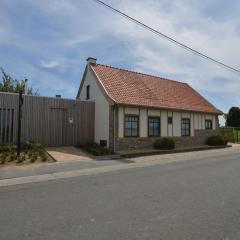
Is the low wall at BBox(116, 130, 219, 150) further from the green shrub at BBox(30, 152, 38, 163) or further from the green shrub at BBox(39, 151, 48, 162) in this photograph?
the green shrub at BBox(30, 152, 38, 163)

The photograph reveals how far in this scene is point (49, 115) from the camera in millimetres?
20531

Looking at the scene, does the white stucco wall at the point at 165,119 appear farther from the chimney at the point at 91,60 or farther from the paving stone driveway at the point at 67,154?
the chimney at the point at 91,60

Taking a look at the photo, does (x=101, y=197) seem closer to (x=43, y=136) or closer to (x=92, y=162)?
(x=92, y=162)

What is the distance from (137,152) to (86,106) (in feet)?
17.2

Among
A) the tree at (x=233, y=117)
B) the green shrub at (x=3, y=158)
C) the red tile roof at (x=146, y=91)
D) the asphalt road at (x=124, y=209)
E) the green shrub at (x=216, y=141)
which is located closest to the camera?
the asphalt road at (x=124, y=209)

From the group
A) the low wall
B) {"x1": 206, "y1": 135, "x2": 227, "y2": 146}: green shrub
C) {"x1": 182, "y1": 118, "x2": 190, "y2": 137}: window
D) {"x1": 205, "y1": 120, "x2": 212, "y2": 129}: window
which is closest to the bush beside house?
the low wall

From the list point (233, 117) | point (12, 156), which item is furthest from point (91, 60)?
point (233, 117)

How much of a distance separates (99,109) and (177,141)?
6.80 metres

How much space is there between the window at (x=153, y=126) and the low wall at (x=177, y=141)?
45 cm

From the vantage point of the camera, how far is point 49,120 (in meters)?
20.5

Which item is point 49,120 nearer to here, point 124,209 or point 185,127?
point 185,127

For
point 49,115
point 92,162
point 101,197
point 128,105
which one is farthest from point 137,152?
point 101,197

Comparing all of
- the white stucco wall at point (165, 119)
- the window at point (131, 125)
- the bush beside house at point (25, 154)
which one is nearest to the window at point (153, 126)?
the white stucco wall at point (165, 119)

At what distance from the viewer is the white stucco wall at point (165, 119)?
69.9 feet
